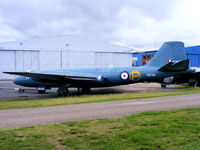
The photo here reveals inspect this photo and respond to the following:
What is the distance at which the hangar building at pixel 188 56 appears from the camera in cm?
4175

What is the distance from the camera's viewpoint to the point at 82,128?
665cm

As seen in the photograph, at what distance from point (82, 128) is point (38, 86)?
15293 millimetres

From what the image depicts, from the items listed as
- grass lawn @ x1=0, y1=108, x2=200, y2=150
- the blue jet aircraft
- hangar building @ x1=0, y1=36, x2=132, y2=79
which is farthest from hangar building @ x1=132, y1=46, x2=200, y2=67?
grass lawn @ x1=0, y1=108, x2=200, y2=150

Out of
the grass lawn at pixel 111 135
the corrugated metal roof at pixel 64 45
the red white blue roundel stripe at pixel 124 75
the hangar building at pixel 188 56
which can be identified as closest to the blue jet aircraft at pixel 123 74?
the red white blue roundel stripe at pixel 124 75

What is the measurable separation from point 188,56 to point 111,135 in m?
39.6

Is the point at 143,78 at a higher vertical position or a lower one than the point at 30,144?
higher

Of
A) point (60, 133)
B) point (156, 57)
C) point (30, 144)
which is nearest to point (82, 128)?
point (60, 133)

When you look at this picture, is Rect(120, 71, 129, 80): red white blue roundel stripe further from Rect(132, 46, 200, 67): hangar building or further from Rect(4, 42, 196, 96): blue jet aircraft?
Rect(132, 46, 200, 67): hangar building

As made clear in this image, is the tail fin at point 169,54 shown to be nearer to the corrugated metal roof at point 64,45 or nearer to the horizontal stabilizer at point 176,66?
the horizontal stabilizer at point 176,66

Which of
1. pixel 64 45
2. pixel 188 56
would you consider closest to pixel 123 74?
pixel 188 56

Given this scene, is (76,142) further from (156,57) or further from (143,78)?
(156,57)

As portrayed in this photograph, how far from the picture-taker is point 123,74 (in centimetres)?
2008

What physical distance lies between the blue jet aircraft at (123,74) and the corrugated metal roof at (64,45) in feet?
93.7

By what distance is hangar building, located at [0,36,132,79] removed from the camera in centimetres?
4644
